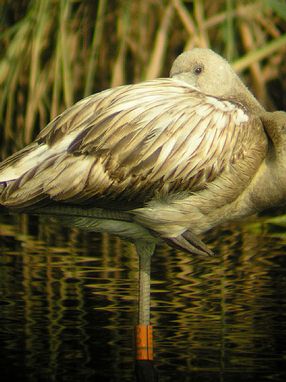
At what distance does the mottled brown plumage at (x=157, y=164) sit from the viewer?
15.8 feet

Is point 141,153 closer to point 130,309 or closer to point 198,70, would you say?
point 198,70

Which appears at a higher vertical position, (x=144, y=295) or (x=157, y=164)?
(x=157, y=164)

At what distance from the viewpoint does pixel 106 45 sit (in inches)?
370

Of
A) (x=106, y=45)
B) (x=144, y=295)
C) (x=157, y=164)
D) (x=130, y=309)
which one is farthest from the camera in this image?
(x=106, y=45)

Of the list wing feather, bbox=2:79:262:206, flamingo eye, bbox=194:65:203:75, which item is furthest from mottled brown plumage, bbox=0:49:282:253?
flamingo eye, bbox=194:65:203:75

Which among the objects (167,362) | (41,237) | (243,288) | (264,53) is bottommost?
(167,362)

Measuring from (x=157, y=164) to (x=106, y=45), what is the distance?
4690mm

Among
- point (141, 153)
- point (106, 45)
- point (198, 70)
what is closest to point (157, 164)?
point (141, 153)

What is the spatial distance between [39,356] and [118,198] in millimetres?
720

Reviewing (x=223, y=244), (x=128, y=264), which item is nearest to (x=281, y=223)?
(x=223, y=244)

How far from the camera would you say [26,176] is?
16.0 feet

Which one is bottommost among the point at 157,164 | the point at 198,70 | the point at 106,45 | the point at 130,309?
the point at 130,309

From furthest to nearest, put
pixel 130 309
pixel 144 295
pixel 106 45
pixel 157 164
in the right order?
pixel 106 45 < pixel 130 309 < pixel 144 295 < pixel 157 164

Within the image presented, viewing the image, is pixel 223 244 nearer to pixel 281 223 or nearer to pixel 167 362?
pixel 281 223
